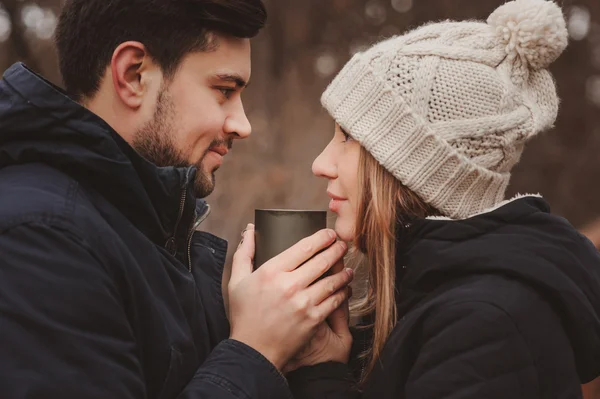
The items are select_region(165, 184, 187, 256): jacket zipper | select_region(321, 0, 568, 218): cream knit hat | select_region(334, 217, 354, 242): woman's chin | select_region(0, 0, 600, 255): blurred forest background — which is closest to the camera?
select_region(165, 184, 187, 256): jacket zipper

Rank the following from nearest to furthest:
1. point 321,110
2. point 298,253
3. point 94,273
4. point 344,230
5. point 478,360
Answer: point 94,273 → point 478,360 → point 298,253 → point 344,230 → point 321,110

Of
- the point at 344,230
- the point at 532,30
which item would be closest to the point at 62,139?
the point at 344,230

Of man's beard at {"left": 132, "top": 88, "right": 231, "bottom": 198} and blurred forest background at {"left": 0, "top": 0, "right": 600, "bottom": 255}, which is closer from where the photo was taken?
man's beard at {"left": 132, "top": 88, "right": 231, "bottom": 198}

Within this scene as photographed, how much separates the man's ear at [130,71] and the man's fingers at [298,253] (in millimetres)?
580

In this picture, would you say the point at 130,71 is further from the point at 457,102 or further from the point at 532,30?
the point at 532,30

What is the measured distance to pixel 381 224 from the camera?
184 centimetres

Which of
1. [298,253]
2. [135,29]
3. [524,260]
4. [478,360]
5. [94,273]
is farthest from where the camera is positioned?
[135,29]

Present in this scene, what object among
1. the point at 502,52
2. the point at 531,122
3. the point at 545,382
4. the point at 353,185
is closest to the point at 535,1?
the point at 502,52

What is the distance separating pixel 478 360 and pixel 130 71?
1163mm

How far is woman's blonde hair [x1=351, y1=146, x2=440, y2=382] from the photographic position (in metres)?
1.81

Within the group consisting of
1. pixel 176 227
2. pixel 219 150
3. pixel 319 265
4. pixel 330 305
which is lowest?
pixel 330 305

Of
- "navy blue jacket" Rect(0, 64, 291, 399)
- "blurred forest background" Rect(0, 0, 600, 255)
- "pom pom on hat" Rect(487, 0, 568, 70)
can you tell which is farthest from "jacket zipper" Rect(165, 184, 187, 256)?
"blurred forest background" Rect(0, 0, 600, 255)

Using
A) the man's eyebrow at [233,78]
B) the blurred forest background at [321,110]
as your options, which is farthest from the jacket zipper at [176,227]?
the blurred forest background at [321,110]

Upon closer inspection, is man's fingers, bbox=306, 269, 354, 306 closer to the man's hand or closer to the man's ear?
the man's hand
